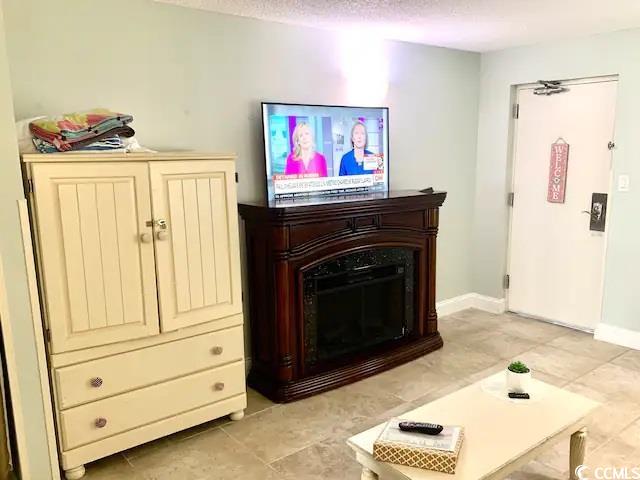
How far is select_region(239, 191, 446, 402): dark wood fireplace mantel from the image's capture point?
3.01 metres

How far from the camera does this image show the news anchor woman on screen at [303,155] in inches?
133

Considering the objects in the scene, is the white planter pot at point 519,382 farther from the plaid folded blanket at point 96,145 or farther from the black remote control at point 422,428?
the plaid folded blanket at point 96,145

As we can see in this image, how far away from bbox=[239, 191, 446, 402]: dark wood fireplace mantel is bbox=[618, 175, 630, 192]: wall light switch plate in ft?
5.02

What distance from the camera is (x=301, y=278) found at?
10.2 feet

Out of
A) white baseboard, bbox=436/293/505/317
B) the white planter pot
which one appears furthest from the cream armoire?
white baseboard, bbox=436/293/505/317

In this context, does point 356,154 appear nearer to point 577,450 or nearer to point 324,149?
point 324,149

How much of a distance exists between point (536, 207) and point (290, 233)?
8.30 feet

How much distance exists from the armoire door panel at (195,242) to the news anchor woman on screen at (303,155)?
0.72 m

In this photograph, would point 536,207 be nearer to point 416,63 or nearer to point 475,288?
point 475,288

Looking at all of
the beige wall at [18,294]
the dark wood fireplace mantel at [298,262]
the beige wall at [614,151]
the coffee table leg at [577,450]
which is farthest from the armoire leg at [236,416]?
the beige wall at [614,151]

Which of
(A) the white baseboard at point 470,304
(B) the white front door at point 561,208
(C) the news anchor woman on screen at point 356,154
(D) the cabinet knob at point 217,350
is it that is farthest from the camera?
(A) the white baseboard at point 470,304

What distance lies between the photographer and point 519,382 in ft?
7.67

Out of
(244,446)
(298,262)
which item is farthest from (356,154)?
(244,446)

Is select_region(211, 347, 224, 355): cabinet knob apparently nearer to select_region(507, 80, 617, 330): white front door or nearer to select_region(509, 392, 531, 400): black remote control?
select_region(509, 392, 531, 400): black remote control
